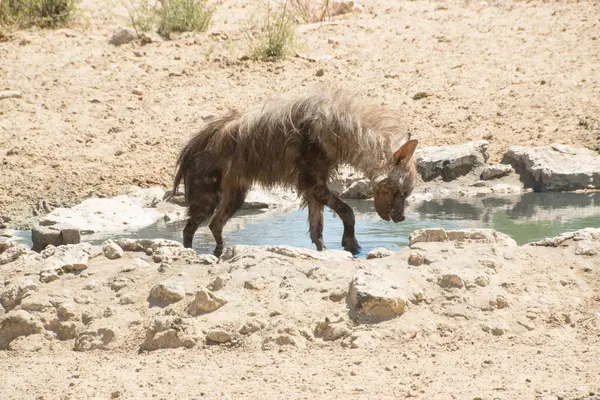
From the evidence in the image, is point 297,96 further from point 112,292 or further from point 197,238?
point 112,292

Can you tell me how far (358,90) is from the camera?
15.9 meters

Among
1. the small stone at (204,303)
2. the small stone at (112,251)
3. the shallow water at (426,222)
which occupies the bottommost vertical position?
the shallow water at (426,222)

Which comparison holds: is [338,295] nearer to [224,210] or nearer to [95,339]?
[95,339]

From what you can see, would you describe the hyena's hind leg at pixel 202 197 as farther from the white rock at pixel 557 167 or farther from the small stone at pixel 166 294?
the white rock at pixel 557 167

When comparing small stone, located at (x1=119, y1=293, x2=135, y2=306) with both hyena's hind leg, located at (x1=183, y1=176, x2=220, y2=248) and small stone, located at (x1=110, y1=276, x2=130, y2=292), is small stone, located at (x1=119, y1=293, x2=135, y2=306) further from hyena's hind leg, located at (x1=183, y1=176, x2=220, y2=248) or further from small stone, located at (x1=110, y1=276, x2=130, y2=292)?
hyena's hind leg, located at (x1=183, y1=176, x2=220, y2=248)

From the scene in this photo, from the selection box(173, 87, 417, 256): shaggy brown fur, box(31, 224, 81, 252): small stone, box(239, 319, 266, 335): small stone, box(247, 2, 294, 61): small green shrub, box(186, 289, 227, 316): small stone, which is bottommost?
box(31, 224, 81, 252): small stone

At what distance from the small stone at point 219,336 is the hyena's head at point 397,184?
A: 3.54 m

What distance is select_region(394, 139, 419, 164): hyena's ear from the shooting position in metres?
8.70

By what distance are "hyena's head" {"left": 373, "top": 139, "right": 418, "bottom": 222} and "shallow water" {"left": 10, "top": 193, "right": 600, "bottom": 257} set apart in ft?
0.93

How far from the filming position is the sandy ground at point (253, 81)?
13.9 meters

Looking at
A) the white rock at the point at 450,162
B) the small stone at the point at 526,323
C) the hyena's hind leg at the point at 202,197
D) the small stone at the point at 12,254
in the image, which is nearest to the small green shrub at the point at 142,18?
the white rock at the point at 450,162

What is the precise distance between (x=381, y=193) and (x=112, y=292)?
3452mm

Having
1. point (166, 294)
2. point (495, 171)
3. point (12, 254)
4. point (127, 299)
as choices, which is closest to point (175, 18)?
point (495, 171)

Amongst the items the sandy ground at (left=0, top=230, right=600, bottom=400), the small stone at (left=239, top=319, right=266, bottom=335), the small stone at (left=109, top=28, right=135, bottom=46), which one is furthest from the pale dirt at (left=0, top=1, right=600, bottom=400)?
the small stone at (left=109, top=28, right=135, bottom=46)
